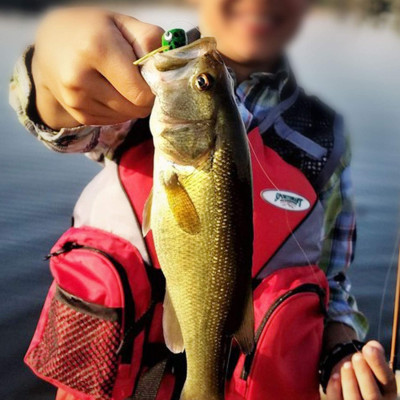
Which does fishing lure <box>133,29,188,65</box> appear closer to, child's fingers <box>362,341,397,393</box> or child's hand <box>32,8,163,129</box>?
child's hand <box>32,8,163,129</box>

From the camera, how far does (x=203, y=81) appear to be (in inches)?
45.1

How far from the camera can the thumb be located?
1055mm

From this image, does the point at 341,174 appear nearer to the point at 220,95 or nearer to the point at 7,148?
the point at 220,95

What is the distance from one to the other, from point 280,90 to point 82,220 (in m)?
1.01

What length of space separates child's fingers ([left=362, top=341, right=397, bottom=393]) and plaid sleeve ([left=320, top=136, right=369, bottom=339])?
49 cm

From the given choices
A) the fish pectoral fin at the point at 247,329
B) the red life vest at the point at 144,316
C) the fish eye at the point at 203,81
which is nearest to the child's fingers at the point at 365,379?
the red life vest at the point at 144,316

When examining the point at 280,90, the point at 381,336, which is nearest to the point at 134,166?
the point at 280,90

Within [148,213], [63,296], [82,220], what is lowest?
[63,296]

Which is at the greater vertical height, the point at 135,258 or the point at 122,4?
the point at 122,4

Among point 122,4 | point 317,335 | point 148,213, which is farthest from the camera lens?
point 317,335

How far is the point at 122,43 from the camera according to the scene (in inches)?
41.9

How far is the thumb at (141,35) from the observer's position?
105 centimetres

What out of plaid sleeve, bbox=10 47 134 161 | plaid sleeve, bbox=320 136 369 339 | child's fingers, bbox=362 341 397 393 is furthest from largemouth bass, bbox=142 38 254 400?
plaid sleeve, bbox=320 136 369 339

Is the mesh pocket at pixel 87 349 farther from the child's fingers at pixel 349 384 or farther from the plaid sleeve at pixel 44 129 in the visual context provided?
the child's fingers at pixel 349 384
